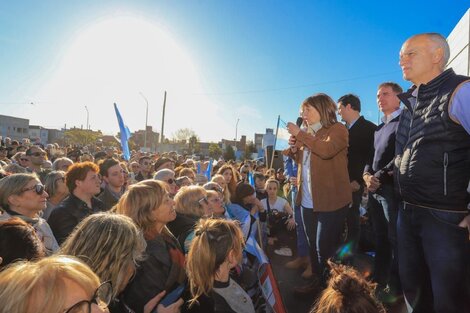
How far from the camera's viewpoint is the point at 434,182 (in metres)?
2.09

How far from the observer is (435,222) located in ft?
6.89

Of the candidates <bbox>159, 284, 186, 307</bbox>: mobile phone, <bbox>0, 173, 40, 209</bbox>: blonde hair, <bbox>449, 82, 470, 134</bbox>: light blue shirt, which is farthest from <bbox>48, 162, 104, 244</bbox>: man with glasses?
<bbox>449, 82, 470, 134</bbox>: light blue shirt

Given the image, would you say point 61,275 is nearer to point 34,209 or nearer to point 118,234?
point 118,234

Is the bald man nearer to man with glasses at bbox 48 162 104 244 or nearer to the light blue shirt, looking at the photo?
the light blue shirt

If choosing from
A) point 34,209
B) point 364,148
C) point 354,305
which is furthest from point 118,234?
point 364,148

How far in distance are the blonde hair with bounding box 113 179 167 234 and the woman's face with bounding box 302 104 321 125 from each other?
5.63ft

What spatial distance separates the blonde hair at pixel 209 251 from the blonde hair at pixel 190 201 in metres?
1.06

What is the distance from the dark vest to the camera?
2045 mm

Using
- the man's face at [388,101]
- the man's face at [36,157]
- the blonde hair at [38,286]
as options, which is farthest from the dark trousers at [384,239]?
the man's face at [36,157]

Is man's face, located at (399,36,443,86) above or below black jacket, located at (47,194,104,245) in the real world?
above

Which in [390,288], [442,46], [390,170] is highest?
[442,46]

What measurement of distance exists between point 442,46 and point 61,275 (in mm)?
2633

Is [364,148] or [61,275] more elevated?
[364,148]

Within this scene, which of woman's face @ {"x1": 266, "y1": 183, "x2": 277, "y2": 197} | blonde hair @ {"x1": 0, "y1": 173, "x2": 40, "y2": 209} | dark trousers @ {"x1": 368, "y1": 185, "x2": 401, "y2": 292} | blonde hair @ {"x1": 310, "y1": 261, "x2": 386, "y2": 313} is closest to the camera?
blonde hair @ {"x1": 310, "y1": 261, "x2": 386, "y2": 313}
